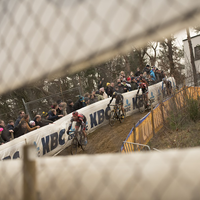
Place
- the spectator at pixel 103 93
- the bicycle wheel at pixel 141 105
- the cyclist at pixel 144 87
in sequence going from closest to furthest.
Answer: the spectator at pixel 103 93 < the cyclist at pixel 144 87 < the bicycle wheel at pixel 141 105

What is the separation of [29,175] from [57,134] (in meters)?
6.80

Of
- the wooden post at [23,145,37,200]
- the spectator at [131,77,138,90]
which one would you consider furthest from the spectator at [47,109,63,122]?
the wooden post at [23,145,37,200]

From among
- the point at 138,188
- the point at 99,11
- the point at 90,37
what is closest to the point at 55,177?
the point at 138,188

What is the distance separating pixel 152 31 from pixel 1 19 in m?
0.94

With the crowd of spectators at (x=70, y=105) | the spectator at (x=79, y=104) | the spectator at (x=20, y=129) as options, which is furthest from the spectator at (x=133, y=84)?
the spectator at (x=20, y=129)

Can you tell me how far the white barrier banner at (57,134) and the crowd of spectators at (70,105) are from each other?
240mm

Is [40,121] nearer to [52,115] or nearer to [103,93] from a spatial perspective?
[52,115]

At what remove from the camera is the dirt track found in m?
8.08

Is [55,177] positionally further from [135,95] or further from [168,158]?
[135,95]

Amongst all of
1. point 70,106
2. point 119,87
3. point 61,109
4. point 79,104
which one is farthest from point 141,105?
point 61,109

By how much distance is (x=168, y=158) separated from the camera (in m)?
0.93

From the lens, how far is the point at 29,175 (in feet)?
3.79

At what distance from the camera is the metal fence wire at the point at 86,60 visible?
2.63 ft

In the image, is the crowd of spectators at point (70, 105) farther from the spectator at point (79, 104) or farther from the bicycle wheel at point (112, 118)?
the bicycle wheel at point (112, 118)
